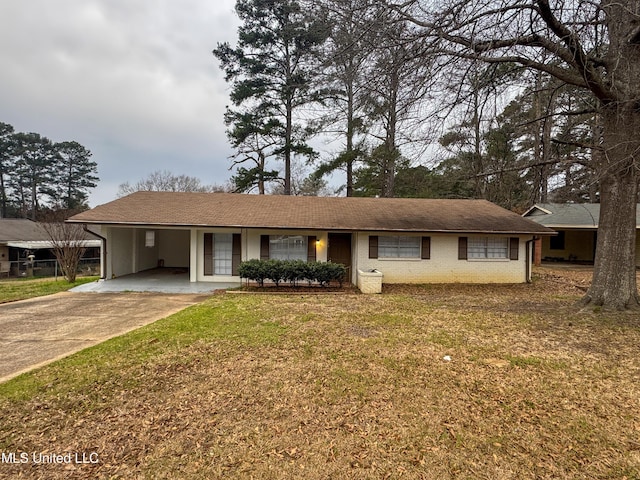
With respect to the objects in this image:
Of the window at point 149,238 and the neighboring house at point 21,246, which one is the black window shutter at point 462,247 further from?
the neighboring house at point 21,246

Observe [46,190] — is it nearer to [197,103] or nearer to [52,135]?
[52,135]

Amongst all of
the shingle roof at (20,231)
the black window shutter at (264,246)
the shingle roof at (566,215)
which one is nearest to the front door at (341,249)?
the black window shutter at (264,246)

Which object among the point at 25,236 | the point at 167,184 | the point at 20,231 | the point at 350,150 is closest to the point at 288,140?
the point at 350,150

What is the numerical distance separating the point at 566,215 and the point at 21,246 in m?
32.0

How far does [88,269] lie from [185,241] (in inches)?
283

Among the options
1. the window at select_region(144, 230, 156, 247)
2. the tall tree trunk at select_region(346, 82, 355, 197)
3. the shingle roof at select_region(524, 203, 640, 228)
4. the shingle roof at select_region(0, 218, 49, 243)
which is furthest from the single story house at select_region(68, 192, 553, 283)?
the shingle roof at select_region(0, 218, 49, 243)

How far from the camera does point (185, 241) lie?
15805mm

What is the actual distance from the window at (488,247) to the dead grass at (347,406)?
619 centimetres

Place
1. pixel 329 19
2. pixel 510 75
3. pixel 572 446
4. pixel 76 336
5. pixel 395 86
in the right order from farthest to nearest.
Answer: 1. pixel 510 75
2. pixel 395 86
3. pixel 329 19
4. pixel 76 336
5. pixel 572 446

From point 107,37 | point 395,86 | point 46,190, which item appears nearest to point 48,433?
point 395,86

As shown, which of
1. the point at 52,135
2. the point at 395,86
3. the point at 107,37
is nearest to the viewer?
the point at 395,86

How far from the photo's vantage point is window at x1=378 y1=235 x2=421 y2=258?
11.5 meters

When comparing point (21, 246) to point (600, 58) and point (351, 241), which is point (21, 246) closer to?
point (351, 241)

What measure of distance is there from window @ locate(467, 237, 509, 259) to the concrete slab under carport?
29.2 feet
